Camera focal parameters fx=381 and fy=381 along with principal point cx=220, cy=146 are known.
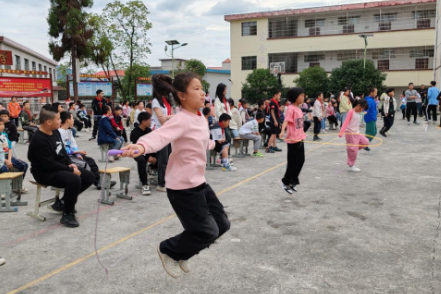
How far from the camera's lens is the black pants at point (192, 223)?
303 cm

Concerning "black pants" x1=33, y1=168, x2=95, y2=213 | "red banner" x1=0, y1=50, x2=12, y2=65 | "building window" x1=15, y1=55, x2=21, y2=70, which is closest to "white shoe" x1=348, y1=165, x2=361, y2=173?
"black pants" x1=33, y1=168, x2=95, y2=213

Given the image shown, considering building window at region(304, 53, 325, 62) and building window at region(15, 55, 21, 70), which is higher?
building window at region(304, 53, 325, 62)

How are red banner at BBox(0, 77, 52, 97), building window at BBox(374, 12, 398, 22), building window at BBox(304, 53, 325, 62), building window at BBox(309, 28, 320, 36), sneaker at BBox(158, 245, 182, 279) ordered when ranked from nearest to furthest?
sneaker at BBox(158, 245, 182, 279) → red banner at BBox(0, 77, 52, 97) → building window at BBox(374, 12, 398, 22) → building window at BBox(309, 28, 320, 36) → building window at BBox(304, 53, 325, 62)

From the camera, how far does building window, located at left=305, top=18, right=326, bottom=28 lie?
122 feet

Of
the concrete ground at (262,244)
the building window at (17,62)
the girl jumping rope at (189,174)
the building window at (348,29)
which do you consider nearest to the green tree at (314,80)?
the building window at (348,29)

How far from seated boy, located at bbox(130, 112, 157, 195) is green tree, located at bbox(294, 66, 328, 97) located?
28.2 meters

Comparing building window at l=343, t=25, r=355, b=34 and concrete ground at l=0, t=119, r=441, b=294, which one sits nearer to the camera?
concrete ground at l=0, t=119, r=441, b=294

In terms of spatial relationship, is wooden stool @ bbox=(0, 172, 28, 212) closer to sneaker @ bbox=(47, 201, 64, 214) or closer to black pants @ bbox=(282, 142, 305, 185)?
sneaker @ bbox=(47, 201, 64, 214)

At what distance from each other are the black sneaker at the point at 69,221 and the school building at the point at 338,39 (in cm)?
3465

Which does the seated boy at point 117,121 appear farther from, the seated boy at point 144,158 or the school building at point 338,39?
the school building at point 338,39

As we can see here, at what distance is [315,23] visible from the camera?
37500 millimetres

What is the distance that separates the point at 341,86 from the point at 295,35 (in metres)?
8.81

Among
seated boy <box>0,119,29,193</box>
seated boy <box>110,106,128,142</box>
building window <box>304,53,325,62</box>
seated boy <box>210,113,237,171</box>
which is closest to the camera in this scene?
seated boy <box>0,119,29,193</box>

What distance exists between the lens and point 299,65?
38.6 m
